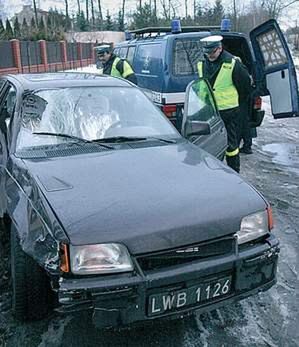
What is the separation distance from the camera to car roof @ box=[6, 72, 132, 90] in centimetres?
398

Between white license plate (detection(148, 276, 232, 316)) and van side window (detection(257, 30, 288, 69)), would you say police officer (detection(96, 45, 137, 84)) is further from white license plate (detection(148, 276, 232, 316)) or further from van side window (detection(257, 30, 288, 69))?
white license plate (detection(148, 276, 232, 316))

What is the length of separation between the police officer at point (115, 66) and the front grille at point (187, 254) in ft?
17.0

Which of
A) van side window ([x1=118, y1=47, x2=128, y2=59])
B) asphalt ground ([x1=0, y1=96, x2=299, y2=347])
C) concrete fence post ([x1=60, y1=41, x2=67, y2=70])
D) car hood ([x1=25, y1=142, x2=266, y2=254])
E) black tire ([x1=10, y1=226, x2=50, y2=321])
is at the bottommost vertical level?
concrete fence post ([x1=60, y1=41, x2=67, y2=70])

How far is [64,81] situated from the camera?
407 cm

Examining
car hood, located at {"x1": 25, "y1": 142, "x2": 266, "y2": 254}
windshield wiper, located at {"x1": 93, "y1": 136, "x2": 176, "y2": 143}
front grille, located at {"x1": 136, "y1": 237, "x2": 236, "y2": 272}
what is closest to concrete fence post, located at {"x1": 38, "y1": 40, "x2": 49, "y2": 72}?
windshield wiper, located at {"x1": 93, "y1": 136, "x2": 176, "y2": 143}

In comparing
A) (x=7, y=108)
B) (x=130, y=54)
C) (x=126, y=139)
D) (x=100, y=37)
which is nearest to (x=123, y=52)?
(x=130, y=54)

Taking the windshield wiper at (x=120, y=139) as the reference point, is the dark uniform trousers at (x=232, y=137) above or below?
below

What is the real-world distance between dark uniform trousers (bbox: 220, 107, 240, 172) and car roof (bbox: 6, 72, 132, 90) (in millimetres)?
2049

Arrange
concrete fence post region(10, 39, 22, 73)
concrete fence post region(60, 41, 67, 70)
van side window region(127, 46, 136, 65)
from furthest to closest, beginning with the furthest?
1. concrete fence post region(60, 41, 67, 70)
2. concrete fence post region(10, 39, 22, 73)
3. van side window region(127, 46, 136, 65)

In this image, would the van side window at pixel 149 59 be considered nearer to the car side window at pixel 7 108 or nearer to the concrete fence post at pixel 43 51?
the car side window at pixel 7 108

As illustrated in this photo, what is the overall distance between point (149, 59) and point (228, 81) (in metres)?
Result: 2.12

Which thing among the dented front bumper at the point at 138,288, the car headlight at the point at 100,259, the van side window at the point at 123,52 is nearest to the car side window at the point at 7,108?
the car headlight at the point at 100,259

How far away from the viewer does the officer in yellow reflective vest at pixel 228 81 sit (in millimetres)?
5887

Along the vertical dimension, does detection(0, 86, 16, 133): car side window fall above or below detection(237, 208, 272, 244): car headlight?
above
